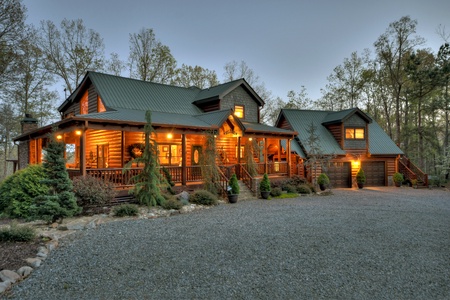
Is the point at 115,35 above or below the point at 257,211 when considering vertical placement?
above

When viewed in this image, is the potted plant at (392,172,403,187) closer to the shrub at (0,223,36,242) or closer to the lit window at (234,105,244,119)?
the lit window at (234,105,244,119)

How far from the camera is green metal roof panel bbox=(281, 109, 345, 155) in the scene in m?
22.7

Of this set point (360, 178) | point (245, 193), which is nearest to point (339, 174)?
point (360, 178)

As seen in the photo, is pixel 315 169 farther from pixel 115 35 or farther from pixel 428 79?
pixel 115 35

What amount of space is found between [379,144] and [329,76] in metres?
13.7

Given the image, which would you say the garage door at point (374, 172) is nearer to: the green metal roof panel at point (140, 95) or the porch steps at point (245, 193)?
the porch steps at point (245, 193)

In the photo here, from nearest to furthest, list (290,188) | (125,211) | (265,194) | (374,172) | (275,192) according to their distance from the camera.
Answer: (125,211), (265,194), (275,192), (290,188), (374,172)

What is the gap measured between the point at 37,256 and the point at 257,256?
177 inches

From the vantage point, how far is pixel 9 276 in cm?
475

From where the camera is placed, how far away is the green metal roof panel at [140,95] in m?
17.3

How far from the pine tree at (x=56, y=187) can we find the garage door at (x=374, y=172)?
22318mm

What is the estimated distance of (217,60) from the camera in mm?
33188

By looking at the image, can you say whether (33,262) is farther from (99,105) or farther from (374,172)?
(374,172)

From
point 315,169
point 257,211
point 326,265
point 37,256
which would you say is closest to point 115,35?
point 315,169
